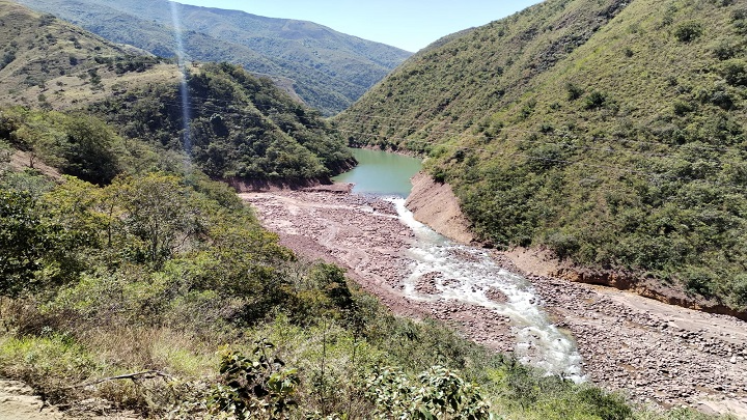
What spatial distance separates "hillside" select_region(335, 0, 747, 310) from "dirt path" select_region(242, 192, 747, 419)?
2.16 meters

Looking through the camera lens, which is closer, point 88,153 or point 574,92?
point 88,153

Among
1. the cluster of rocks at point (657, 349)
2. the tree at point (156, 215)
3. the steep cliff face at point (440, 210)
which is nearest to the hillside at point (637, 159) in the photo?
the steep cliff face at point (440, 210)

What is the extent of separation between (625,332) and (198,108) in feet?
171

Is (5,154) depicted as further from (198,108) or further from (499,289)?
(198,108)

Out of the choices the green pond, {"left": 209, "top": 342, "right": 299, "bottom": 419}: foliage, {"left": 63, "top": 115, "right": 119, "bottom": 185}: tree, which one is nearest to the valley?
{"left": 209, "top": 342, "right": 299, "bottom": 419}: foliage

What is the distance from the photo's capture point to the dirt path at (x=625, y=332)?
1249cm

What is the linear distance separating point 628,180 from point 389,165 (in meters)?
36.9

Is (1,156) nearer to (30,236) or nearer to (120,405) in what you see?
(30,236)

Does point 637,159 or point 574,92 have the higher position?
point 574,92

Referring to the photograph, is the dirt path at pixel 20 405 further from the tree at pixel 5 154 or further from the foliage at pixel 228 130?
the foliage at pixel 228 130

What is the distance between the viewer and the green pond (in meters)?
41.5

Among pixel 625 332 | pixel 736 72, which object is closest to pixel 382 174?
pixel 736 72

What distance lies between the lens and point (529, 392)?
9758 millimetres

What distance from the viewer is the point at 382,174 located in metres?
49.6
